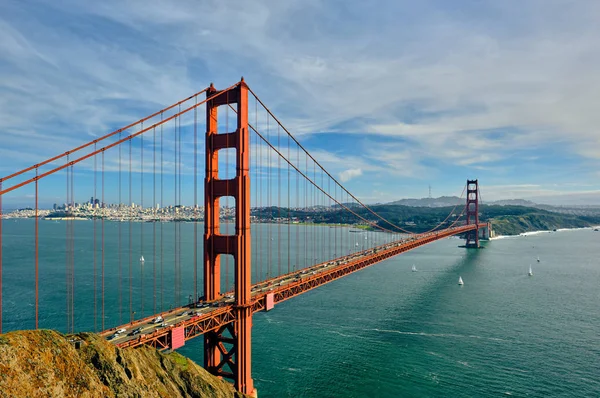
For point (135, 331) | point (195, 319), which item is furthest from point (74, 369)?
point (195, 319)

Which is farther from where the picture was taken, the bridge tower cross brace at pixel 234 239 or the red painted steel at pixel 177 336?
the bridge tower cross brace at pixel 234 239

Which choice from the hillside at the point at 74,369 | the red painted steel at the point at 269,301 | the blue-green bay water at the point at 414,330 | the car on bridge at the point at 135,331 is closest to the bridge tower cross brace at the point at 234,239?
the red painted steel at the point at 269,301

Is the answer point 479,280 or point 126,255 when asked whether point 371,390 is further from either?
point 126,255

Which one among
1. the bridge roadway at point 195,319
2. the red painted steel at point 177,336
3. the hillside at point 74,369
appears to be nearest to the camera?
the hillside at point 74,369

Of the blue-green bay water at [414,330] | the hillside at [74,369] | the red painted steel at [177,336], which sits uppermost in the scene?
the hillside at [74,369]

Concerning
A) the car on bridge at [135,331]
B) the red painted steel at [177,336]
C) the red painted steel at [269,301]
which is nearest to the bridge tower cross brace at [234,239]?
the red painted steel at [269,301]

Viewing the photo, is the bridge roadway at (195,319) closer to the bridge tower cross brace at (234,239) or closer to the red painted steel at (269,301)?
the red painted steel at (269,301)

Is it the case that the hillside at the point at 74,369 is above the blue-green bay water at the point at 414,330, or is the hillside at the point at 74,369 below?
above

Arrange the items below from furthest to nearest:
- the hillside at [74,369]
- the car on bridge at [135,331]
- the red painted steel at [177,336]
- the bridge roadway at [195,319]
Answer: the car on bridge at [135,331] < the red painted steel at [177,336] < the bridge roadway at [195,319] < the hillside at [74,369]
